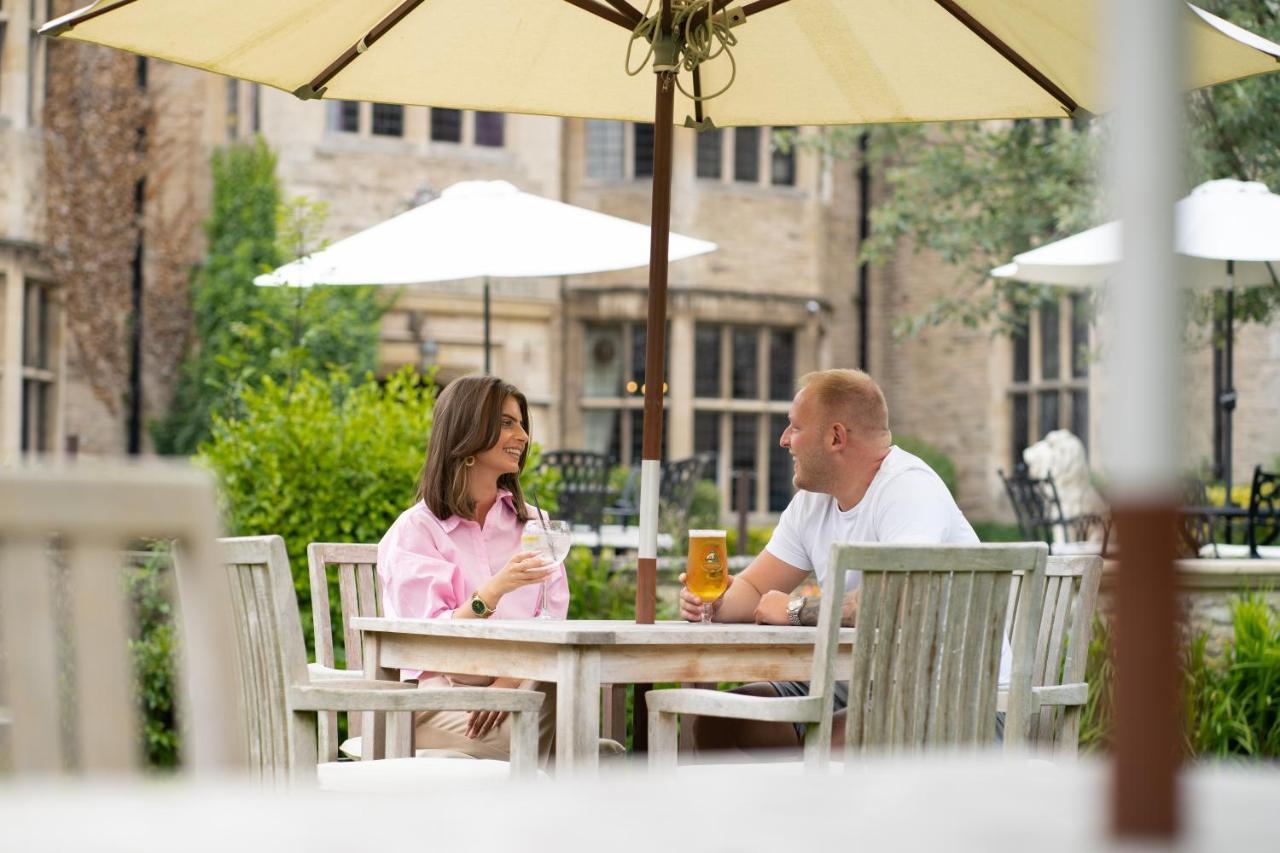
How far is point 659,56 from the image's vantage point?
420cm

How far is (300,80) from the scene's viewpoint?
193 inches

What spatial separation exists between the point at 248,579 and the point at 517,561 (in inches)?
32.3

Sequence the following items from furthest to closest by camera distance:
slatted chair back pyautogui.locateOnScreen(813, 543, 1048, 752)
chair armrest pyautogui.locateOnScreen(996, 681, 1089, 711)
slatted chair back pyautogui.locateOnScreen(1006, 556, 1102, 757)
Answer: slatted chair back pyautogui.locateOnScreen(1006, 556, 1102, 757) < chair armrest pyautogui.locateOnScreen(996, 681, 1089, 711) < slatted chair back pyautogui.locateOnScreen(813, 543, 1048, 752)

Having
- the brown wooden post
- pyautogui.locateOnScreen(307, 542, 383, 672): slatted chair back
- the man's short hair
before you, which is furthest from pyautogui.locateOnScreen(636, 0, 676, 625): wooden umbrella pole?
the brown wooden post

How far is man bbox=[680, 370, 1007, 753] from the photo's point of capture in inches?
163

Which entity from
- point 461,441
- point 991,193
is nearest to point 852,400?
point 461,441

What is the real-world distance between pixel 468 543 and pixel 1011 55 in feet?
6.51

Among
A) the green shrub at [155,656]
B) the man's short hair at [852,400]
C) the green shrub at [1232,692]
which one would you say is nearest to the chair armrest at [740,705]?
the man's short hair at [852,400]

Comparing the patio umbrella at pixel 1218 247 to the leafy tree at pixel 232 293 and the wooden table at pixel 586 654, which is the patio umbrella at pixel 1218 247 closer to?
the wooden table at pixel 586 654

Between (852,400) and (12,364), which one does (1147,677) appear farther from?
(12,364)

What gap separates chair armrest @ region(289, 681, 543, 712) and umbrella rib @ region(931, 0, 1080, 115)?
2.17 m

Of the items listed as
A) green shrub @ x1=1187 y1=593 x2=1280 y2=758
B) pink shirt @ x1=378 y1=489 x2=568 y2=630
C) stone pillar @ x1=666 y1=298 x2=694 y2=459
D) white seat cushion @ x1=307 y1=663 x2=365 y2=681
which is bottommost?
green shrub @ x1=1187 y1=593 x2=1280 y2=758

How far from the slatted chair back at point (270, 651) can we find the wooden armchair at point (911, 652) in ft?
2.25

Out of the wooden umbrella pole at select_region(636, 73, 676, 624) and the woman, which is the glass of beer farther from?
the woman
